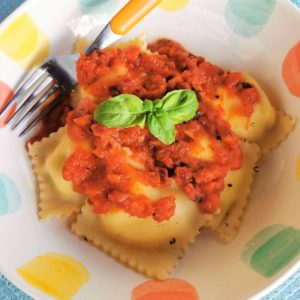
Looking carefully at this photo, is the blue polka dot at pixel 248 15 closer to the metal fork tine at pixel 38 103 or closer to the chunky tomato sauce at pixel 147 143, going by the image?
the chunky tomato sauce at pixel 147 143

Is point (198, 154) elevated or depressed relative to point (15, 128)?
depressed

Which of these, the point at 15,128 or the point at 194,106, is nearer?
the point at 194,106

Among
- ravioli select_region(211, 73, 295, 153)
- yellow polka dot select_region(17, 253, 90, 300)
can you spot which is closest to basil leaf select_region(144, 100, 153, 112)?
ravioli select_region(211, 73, 295, 153)

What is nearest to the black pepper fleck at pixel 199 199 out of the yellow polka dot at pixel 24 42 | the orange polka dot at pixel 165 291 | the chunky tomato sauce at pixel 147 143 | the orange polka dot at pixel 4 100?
the chunky tomato sauce at pixel 147 143

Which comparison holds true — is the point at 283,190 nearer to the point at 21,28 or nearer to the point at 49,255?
the point at 49,255

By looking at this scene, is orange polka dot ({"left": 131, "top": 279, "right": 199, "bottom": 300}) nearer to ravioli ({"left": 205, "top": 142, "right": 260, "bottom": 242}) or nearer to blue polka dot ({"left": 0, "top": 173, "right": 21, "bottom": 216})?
ravioli ({"left": 205, "top": 142, "right": 260, "bottom": 242})

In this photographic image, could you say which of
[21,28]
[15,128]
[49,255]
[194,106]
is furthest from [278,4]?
[49,255]

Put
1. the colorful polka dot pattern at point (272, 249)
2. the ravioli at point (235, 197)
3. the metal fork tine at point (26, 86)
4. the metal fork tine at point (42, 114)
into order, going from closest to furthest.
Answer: the colorful polka dot pattern at point (272, 249), the ravioli at point (235, 197), the metal fork tine at point (26, 86), the metal fork tine at point (42, 114)
